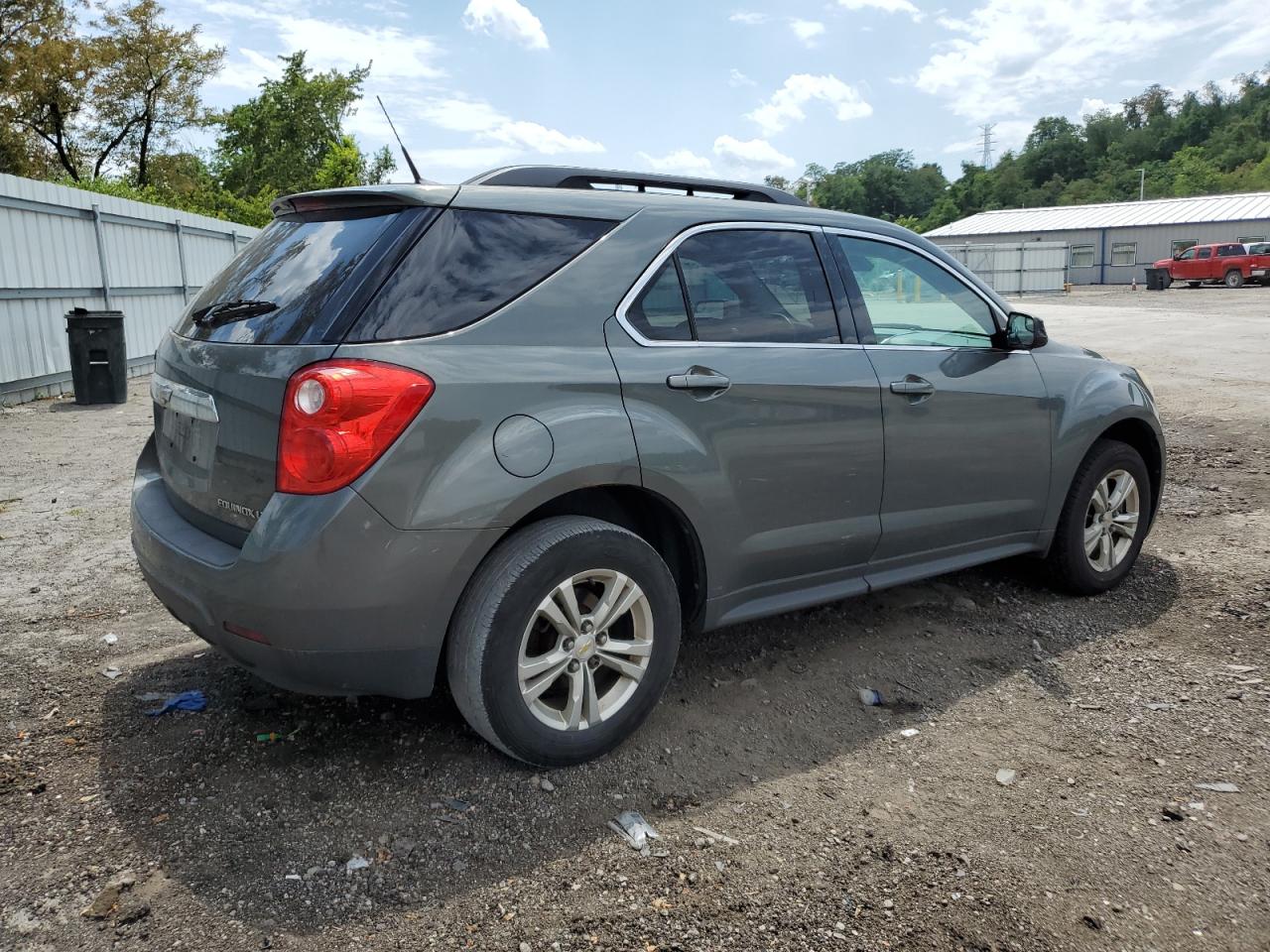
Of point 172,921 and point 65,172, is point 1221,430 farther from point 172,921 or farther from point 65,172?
point 65,172

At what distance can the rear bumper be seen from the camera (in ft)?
8.89

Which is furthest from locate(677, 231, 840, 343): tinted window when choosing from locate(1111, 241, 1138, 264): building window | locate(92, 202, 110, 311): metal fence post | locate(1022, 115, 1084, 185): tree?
locate(1022, 115, 1084, 185): tree

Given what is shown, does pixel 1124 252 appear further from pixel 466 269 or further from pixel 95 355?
pixel 466 269

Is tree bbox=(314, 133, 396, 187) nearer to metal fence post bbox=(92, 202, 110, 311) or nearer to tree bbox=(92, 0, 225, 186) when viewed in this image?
tree bbox=(92, 0, 225, 186)

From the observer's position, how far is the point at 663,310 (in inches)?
132

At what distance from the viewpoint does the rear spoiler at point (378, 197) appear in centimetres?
305

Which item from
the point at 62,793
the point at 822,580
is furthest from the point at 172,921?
the point at 822,580

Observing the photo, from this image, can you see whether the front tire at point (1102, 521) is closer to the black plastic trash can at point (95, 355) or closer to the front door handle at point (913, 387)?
the front door handle at point (913, 387)

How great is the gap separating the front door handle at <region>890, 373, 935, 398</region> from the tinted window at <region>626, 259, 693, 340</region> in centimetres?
95

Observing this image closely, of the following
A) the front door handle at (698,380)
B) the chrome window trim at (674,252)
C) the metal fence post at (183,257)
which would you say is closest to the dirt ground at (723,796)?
the front door handle at (698,380)

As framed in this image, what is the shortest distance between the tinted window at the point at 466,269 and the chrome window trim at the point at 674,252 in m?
0.22

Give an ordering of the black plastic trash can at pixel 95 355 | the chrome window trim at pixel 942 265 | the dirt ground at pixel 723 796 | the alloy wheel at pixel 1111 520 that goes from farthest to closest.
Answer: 1. the black plastic trash can at pixel 95 355
2. the alloy wheel at pixel 1111 520
3. the chrome window trim at pixel 942 265
4. the dirt ground at pixel 723 796

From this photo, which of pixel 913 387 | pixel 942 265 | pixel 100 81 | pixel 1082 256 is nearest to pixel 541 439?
pixel 913 387

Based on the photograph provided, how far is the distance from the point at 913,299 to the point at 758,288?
2.95ft
